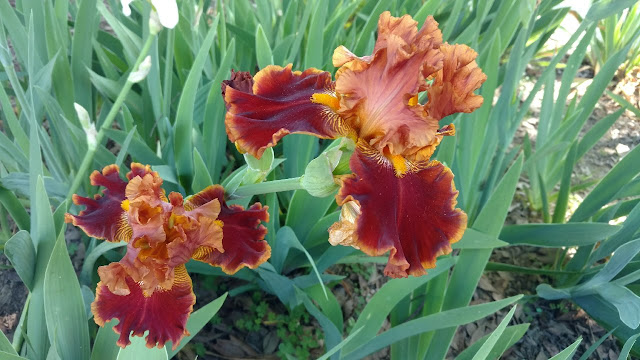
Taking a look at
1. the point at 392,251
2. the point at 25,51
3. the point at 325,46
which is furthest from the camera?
the point at 325,46

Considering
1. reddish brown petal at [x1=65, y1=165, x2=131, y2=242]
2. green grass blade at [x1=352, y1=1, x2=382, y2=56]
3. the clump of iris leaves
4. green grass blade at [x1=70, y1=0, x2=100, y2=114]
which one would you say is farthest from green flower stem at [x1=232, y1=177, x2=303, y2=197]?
green grass blade at [x1=352, y1=1, x2=382, y2=56]

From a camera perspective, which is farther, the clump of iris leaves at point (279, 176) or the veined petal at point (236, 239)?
the clump of iris leaves at point (279, 176)

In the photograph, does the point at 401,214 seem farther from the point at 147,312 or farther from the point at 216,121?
the point at 216,121

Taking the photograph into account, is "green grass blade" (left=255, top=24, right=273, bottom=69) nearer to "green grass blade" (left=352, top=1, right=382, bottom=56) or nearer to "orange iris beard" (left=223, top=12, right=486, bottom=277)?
"green grass blade" (left=352, top=1, right=382, bottom=56)

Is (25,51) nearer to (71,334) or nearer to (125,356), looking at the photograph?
(71,334)

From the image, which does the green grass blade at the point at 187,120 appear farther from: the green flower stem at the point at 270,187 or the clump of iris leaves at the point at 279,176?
the green flower stem at the point at 270,187

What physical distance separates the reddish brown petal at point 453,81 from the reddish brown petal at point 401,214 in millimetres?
111

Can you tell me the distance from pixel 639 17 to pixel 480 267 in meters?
2.06

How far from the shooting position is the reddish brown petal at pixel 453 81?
1010 mm

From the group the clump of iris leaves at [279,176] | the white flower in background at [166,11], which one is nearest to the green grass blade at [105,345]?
the clump of iris leaves at [279,176]

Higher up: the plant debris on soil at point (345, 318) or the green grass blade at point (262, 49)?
the green grass blade at point (262, 49)

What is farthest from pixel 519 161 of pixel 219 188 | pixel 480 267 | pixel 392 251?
pixel 219 188

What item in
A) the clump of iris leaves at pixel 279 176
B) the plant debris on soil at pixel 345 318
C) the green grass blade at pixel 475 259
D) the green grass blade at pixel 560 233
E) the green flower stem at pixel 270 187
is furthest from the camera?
the plant debris on soil at pixel 345 318

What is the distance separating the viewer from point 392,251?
2.99 feet
